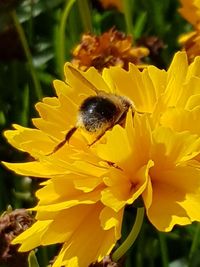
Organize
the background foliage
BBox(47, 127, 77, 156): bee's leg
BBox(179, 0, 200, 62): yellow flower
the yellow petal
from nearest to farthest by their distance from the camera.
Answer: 1. the yellow petal
2. BBox(47, 127, 77, 156): bee's leg
3. BBox(179, 0, 200, 62): yellow flower
4. the background foliage

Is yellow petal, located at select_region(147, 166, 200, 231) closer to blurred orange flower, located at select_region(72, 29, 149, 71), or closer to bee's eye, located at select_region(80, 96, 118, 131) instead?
bee's eye, located at select_region(80, 96, 118, 131)

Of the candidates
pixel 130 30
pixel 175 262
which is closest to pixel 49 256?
A: pixel 175 262

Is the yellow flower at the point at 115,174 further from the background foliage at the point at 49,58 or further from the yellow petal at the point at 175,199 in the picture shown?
the background foliage at the point at 49,58

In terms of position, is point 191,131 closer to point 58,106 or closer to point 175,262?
point 58,106

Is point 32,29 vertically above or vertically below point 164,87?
below

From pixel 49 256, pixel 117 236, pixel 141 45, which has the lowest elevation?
pixel 49 256

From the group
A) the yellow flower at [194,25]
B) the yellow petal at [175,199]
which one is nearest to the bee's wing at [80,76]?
the yellow petal at [175,199]

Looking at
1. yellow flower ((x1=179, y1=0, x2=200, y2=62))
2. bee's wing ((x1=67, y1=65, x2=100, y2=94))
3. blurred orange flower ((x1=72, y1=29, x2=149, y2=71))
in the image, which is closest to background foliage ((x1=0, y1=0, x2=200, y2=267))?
blurred orange flower ((x1=72, y1=29, x2=149, y2=71))
